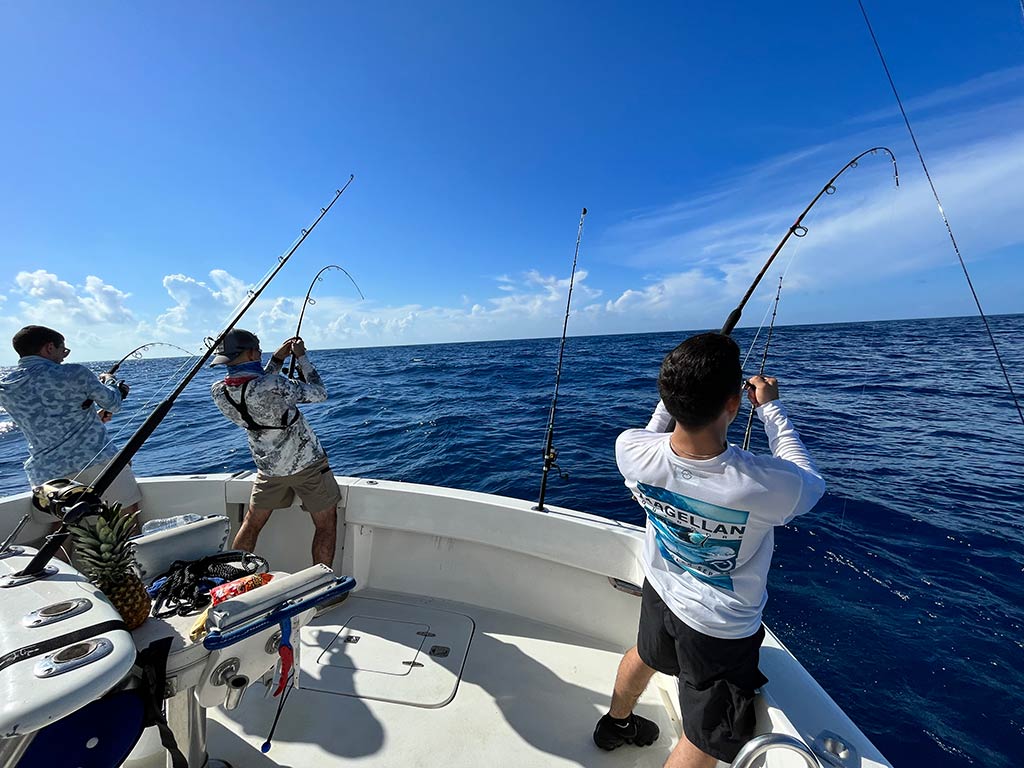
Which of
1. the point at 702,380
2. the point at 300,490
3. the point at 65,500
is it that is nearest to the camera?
the point at 702,380

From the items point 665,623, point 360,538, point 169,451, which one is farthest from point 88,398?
point 169,451

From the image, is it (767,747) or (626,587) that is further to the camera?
(626,587)

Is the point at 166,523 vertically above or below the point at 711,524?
below

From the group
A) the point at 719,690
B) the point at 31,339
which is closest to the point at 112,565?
the point at 31,339

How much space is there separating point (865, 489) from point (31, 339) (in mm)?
7185

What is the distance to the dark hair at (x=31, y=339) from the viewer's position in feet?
6.64

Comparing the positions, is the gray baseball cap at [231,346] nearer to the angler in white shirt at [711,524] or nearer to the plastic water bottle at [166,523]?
the plastic water bottle at [166,523]

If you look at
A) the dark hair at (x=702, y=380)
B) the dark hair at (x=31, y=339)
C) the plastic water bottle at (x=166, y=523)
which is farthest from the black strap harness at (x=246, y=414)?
the dark hair at (x=702, y=380)

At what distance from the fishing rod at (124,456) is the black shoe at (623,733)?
1.91 metres

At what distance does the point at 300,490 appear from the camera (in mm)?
2381

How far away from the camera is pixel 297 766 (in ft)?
5.46

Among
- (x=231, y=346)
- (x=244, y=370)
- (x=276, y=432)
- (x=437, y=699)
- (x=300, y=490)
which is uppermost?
(x=231, y=346)

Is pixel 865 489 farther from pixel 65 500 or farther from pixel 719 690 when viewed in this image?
pixel 65 500

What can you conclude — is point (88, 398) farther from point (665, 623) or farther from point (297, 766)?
point (665, 623)
